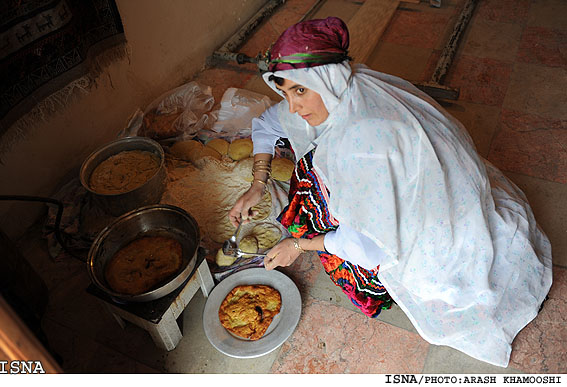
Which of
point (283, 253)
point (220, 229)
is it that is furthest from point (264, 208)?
point (283, 253)

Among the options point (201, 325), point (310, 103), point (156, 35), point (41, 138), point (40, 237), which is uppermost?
point (310, 103)

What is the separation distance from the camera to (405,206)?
1.45 m

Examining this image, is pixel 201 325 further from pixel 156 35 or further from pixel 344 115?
pixel 156 35

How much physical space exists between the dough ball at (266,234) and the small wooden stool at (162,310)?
15.6 inches

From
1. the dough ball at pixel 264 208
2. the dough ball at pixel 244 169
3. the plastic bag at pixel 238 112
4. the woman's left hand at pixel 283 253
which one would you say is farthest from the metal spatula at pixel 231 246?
the plastic bag at pixel 238 112

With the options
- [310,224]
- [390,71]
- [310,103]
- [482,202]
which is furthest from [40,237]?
[390,71]

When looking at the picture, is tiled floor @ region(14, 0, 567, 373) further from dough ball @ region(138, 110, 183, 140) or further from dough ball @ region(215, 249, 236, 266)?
dough ball @ region(138, 110, 183, 140)

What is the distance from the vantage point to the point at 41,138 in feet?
7.82

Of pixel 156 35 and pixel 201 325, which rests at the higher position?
pixel 156 35

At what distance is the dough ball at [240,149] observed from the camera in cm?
267

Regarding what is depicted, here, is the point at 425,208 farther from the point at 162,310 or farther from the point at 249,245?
the point at 162,310

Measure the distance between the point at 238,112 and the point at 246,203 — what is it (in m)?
1.22

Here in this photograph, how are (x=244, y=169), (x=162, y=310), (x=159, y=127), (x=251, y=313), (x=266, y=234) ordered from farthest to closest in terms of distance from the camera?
(x=159, y=127) → (x=244, y=169) → (x=266, y=234) → (x=251, y=313) → (x=162, y=310)

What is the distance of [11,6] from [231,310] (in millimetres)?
1728
